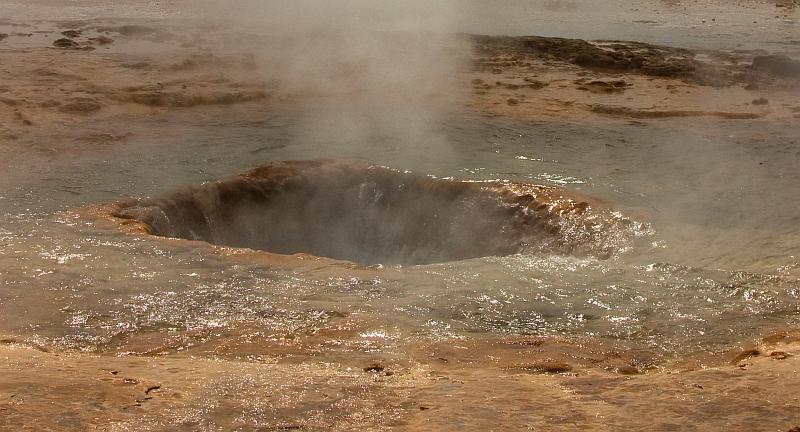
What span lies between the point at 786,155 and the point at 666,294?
3539 mm

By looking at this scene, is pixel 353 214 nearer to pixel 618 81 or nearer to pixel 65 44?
pixel 618 81

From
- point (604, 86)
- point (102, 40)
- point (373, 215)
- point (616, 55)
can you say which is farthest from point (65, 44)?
point (616, 55)

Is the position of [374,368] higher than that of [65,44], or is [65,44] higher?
[65,44]

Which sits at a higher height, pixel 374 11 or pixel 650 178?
pixel 374 11

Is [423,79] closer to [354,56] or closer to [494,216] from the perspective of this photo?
[354,56]

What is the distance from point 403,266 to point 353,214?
139 centimetres

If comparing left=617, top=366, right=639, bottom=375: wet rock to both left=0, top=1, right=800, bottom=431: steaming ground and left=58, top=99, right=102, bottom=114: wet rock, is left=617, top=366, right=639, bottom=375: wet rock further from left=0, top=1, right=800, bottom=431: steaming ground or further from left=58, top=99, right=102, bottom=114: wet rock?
left=58, top=99, right=102, bottom=114: wet rock

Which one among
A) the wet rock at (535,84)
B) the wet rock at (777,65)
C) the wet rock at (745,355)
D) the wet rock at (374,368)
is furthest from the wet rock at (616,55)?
the wet rock at (374,368)

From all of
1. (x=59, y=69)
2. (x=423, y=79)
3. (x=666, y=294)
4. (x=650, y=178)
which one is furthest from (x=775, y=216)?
(x=59, y=69)

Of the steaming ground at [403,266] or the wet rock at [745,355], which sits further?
the wet rock at [745,355]

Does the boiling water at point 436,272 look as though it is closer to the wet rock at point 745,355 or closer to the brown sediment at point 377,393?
the wet rock at point 745,355

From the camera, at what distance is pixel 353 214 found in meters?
7.32

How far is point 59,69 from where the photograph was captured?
34.2 ft

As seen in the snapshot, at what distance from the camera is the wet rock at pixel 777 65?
11486mm
